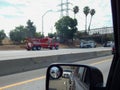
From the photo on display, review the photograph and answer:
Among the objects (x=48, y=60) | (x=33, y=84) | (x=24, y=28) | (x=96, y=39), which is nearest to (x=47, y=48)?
(x=24, y=28)

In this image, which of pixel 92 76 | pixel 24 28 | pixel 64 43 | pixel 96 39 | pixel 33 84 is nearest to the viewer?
pixel 92 76

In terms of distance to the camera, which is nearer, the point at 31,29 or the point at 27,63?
the point at 27,63

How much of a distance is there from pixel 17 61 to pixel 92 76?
551 inches

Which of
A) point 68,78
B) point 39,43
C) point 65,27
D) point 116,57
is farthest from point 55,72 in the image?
point 65,27

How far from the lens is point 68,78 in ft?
11.7

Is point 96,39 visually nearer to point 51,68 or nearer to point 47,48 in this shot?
point 51,68

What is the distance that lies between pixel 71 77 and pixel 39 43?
2605 inches

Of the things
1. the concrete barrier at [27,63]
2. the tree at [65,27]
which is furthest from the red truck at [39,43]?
the concrete barrier at [27,63]

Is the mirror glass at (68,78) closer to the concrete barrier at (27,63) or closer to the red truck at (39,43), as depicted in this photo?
the concrete barrier at (27,63)

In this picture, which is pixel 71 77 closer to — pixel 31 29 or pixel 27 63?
pixel 27 63

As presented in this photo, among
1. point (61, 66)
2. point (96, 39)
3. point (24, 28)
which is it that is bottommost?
point (61, 66)

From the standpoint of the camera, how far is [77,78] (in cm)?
341

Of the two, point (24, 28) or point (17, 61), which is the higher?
point (24, 28)

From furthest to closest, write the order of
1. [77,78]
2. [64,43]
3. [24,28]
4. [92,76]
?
1. [24,28]
2. [64,43]
3. [77,78]
4. [92,76]
